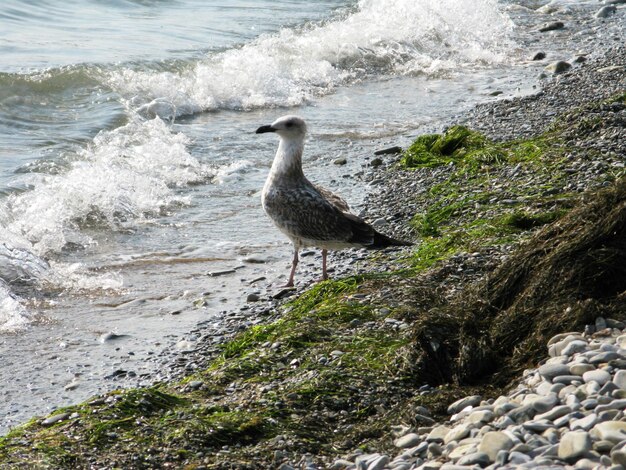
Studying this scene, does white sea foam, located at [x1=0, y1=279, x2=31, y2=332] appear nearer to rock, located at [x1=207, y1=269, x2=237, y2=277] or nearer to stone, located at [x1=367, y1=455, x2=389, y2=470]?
rock, located at [x1=207, y1=269, x2=237, y2=277]

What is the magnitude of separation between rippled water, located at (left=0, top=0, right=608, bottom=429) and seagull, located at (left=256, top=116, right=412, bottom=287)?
0.76 meters

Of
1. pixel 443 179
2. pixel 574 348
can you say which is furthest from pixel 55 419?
pixel 443 179

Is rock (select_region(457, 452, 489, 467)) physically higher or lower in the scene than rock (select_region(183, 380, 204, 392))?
higher

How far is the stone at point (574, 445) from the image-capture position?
12.2 feet

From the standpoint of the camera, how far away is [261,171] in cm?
1172

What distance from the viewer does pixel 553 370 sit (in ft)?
14.9

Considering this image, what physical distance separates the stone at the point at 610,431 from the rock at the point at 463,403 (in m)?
0.94

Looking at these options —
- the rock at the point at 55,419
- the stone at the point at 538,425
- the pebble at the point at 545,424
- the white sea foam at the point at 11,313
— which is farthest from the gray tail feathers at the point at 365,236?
the stone at the point at 538,425

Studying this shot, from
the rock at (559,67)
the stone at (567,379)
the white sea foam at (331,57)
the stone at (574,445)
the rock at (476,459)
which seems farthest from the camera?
the white sea foam at (331,57)

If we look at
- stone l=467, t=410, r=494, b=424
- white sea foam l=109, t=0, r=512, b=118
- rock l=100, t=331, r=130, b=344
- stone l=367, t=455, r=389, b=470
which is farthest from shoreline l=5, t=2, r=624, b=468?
white sea foam l=109, t=0, r=512, b=118

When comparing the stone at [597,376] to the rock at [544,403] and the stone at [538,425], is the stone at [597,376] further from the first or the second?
the stone at [538,425]

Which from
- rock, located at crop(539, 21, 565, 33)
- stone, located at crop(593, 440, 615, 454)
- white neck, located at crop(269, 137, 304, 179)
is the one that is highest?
rock, located at crop(539, 21, 565, 33)

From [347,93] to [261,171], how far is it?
4.54 metres

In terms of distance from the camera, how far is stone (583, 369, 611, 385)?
4.30 metres
